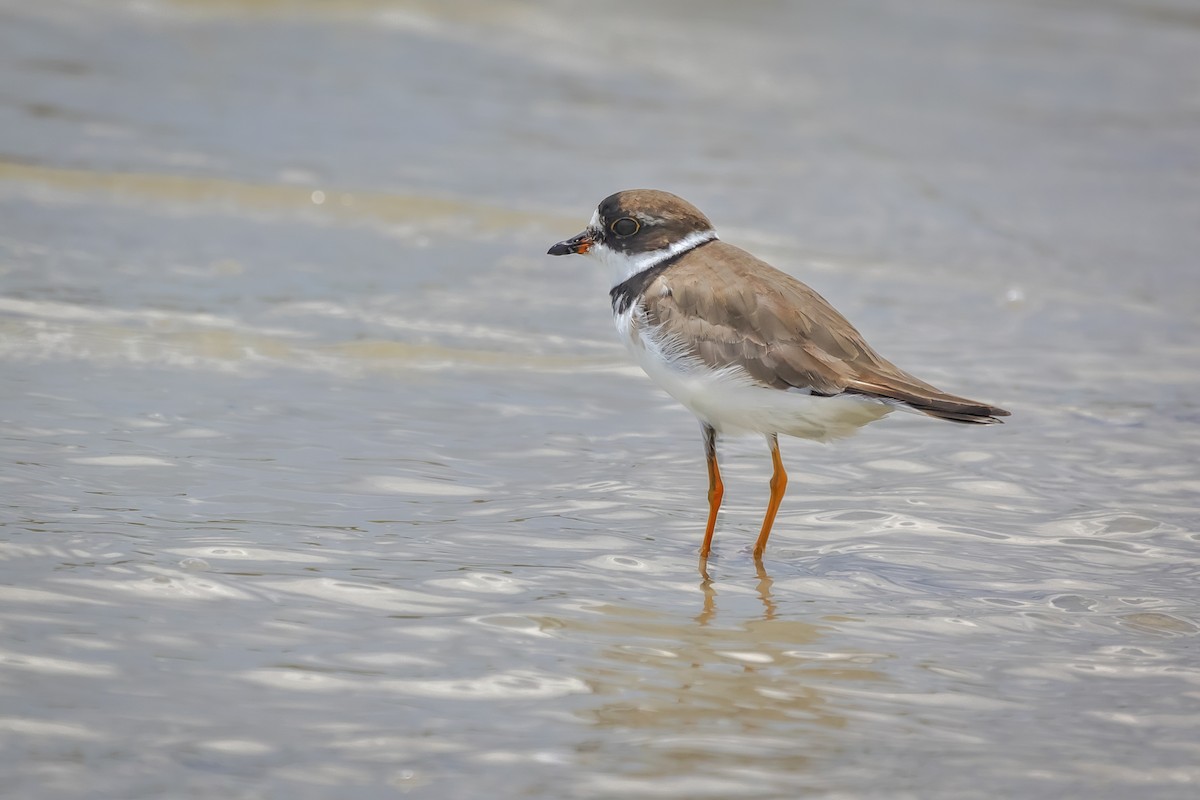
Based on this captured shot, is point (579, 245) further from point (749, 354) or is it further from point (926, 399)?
point (926, 399)

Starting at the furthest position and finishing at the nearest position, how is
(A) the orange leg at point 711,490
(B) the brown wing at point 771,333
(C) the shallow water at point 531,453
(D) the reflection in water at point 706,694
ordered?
1. (A) the orange leg at point 711,490
2. (B) the brown wing at point 771,333
3. (C) the shallow water at point 531,453
4. (D) the reflection in water at point 706,694

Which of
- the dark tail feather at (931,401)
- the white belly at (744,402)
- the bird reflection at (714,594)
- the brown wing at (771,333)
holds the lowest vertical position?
the bird reflection at (714,594)

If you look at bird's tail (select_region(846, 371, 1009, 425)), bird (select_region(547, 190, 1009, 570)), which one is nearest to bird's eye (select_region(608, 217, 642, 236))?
bird (select_region(547, 190, 1009, 570))

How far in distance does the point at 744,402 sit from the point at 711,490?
460mm

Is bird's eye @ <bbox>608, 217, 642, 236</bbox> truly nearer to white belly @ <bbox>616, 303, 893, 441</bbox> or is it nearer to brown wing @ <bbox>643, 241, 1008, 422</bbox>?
brown wing @ <bbox>643, 241, 1008, 422</bbox>

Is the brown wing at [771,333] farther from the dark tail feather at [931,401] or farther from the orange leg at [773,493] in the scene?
the orange leg at [773,493]

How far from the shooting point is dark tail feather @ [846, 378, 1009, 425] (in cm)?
468

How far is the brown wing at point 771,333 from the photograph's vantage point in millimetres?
4980

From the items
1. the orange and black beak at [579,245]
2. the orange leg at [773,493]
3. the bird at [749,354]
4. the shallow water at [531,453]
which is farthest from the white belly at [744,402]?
the orange and black beak at [579,245]

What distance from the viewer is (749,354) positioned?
5145 millimetres

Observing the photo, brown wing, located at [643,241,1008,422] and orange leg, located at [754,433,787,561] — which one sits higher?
brown wing, located at [643,241,1008,422]

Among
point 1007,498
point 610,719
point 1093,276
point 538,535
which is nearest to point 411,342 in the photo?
point 538,535

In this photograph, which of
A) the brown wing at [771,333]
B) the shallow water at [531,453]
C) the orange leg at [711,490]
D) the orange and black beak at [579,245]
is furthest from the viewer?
the orange and black beak at [579,245]

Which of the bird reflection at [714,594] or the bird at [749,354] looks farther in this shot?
the bird at [749,354]
